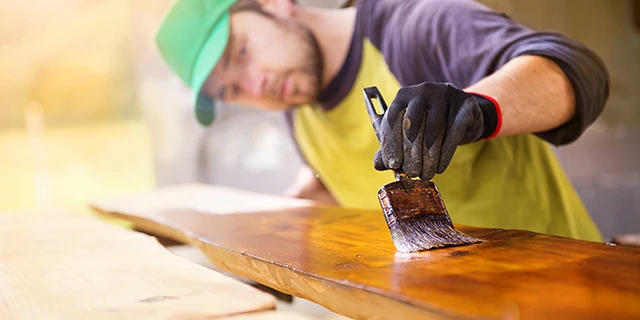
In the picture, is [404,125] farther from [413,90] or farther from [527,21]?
[527,21]

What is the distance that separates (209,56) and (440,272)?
83.4 inches

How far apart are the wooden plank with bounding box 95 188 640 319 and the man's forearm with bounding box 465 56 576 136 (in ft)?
1.31

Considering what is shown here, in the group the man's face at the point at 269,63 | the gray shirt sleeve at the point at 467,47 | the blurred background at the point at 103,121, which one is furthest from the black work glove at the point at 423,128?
the blurred background at the point at 103,121

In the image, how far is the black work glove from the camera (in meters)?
1.33

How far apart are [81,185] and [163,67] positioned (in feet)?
2.46

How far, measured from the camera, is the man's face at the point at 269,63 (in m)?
2.80

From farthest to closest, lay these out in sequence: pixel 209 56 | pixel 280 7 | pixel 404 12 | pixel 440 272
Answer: pixel 209 56
pixel 280 7
pixel 404 12
pixel 440 272

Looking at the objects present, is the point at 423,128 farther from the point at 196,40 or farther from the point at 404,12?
the point at 196,40

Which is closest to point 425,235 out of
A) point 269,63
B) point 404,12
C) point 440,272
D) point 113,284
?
point 440,272

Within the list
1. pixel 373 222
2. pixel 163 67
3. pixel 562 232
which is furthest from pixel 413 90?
pixel 163 67

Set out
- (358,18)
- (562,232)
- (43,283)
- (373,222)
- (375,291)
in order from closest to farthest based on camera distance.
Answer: (375,291), (43,283), (373,222), (562,232), (358,18)

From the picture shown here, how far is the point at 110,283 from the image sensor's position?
47.0 inches

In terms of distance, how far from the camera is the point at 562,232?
221cm

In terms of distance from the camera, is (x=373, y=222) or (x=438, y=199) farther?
(x=373, y=222)
